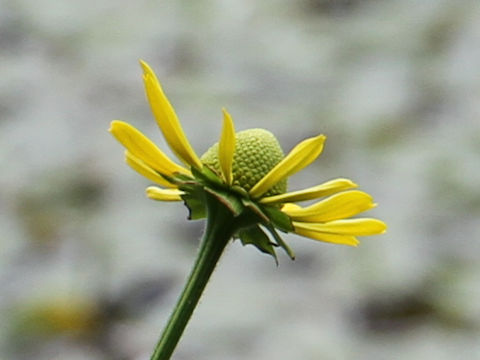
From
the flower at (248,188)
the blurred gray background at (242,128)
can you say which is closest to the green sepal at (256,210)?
the flower at (248,188)

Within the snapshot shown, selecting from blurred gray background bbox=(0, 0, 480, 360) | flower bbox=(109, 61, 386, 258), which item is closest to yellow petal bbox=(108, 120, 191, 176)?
flower bbox=(109, 61, 386, 258)

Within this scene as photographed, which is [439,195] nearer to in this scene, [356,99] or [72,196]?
[356,99]

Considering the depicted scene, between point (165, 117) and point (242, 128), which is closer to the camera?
point (165, 117)

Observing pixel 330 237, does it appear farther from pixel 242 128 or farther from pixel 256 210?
pixel 242 128

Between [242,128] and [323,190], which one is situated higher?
[323,190]

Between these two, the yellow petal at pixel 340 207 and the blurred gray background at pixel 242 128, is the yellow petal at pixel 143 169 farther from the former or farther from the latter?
the blurred gray background at pixel 242 128

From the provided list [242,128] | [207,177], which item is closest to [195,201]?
[207,177]
